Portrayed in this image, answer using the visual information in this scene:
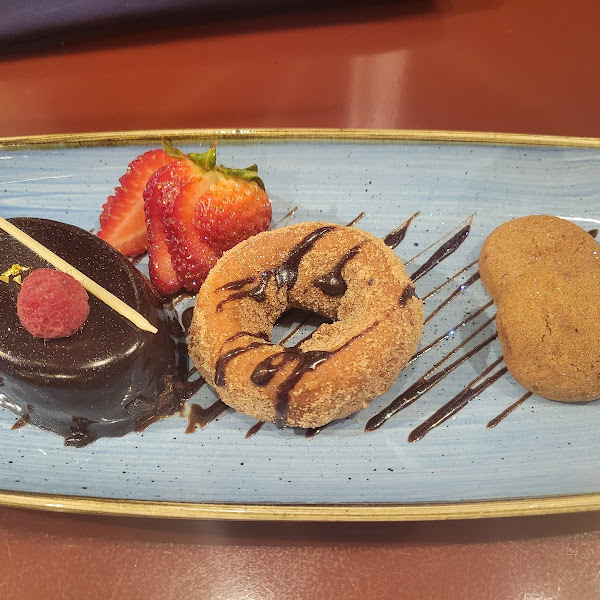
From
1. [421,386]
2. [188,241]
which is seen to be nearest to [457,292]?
[421,386]

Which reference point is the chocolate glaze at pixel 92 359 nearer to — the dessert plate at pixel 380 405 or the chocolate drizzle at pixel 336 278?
the dessert plate at pixel 380 405

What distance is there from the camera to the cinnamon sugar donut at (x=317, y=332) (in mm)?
1376

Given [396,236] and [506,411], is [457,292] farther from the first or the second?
[506,411]

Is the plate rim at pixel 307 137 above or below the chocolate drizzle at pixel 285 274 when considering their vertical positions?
above

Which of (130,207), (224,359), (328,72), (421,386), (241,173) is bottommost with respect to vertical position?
(421,386)

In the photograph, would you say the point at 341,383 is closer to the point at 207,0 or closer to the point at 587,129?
the point at 587,129

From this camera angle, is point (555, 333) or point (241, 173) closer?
point (555, 333)

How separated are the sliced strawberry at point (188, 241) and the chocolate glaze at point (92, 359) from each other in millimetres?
160

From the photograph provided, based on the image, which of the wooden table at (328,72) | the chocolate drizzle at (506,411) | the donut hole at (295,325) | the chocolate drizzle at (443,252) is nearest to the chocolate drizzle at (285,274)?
the donut hole at (295,325)

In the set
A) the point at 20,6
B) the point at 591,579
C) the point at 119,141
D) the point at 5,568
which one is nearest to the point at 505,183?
the point at 591,579

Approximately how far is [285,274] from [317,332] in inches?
8.1

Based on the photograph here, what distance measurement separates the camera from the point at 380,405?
155 cm

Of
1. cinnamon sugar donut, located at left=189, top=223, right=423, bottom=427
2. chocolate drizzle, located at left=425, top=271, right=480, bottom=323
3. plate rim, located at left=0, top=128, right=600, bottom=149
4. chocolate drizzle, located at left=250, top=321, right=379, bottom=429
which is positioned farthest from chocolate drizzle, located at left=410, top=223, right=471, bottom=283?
chocolate drizzle, located at left=250, top=321, right=379, bottom=429

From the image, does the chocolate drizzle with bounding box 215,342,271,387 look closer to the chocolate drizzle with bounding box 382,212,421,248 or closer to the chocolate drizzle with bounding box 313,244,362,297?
the chocolate drizzle with bounding box 313,244,362,297
